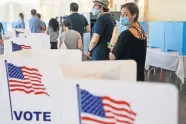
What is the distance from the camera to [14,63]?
1128 millimetres

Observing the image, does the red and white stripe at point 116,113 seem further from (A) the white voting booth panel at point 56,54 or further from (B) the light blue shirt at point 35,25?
(B) the light blue shirt at point 35,25

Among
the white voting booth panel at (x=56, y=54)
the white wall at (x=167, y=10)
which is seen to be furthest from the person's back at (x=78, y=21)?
the white wall at (x=167, y=10)

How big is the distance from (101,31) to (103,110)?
5.83 feet

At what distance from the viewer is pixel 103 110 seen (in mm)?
681

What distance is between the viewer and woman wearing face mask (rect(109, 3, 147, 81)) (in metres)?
1.80

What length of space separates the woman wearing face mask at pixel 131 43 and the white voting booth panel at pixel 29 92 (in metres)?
0.76

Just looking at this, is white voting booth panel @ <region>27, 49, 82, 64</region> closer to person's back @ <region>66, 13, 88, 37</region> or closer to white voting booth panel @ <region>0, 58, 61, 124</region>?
white voting booth panel @ <region>0, 58, 61, 124</region>

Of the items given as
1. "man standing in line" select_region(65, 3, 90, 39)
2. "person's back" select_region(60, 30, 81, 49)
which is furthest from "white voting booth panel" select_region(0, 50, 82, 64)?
"man standing in line" select_region(65, 3, 90, 39)

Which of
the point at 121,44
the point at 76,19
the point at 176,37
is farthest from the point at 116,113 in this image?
the point at 176,37

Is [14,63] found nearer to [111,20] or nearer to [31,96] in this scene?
[31,96]

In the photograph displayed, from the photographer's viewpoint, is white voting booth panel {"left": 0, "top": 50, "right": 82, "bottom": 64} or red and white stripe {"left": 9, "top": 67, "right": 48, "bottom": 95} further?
white voting booth panel {"left": 0, "top": 50, "right": 82, "bottom": 64}

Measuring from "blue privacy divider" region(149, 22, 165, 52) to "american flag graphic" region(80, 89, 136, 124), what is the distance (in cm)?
537

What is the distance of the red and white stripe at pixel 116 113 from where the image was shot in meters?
0.66

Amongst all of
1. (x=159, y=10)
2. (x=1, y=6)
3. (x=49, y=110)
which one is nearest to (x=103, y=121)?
(x=49, y=110)
